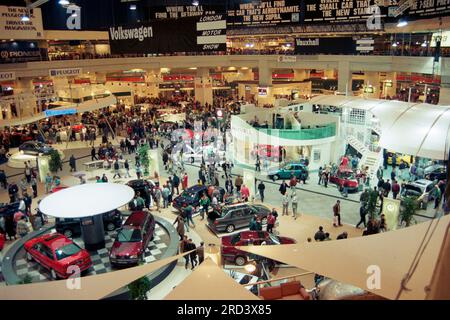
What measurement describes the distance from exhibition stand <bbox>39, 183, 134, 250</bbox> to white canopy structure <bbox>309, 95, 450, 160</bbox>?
11.2 meters

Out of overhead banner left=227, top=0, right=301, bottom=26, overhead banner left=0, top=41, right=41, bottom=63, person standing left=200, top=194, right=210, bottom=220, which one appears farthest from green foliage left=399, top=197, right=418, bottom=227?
overhead banner left=0, top=41, right=41, bottom=63

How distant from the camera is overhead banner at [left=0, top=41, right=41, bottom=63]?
2960cm

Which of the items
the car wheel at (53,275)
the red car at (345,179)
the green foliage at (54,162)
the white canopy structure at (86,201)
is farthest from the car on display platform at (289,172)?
the car wheel at (53,275)

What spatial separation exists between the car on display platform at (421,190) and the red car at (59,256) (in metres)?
12.8

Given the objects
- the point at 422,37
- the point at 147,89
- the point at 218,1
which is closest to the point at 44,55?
the point at 147,89

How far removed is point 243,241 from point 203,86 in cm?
3040

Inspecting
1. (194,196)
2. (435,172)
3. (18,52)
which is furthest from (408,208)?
(18,52)

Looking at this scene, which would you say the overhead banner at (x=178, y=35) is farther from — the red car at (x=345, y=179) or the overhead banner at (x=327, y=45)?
the overhead banner at (x=327, y=45)

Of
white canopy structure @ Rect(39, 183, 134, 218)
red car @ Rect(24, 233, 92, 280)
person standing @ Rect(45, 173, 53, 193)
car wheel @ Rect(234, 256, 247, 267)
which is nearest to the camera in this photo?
red car @ Rect(24, 233, 92, 280)

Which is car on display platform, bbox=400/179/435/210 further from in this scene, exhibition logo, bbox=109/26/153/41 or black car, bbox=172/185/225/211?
exhibition logo, bbox=109/26/153/41

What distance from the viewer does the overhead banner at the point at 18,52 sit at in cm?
2960

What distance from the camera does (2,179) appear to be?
21000 millimetres

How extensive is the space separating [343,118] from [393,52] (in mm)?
9524

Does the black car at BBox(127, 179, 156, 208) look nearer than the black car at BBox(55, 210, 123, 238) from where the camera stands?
No
